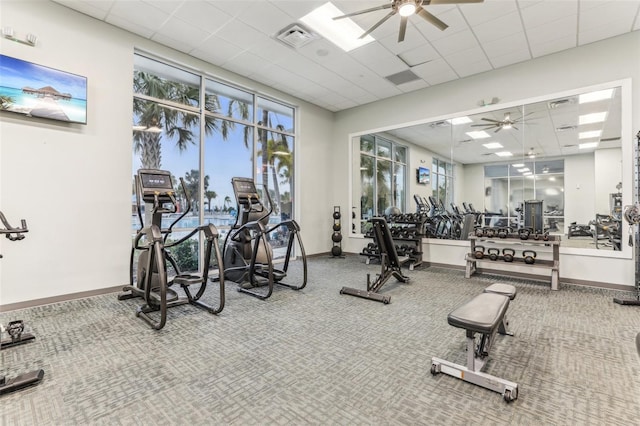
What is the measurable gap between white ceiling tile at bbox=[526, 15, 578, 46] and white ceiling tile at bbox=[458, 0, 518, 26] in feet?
2.19

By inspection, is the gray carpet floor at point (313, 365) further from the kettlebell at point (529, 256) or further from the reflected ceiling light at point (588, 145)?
the reflected ceiling light at point (588, 145)

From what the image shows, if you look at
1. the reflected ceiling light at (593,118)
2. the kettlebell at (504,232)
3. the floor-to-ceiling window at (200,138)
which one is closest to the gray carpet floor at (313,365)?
the kettlebell at (504,232)

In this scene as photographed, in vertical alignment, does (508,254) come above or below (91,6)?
below

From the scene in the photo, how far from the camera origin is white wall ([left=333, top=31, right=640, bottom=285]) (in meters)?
4.48

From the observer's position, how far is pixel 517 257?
5191mm

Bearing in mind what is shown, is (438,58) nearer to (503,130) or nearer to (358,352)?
(503,130)

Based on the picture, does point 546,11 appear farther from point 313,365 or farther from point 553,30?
point 313,365

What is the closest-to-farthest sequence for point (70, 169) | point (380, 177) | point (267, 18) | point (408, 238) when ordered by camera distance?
1. point (70, 169)
2. point (267, 18)
3. point (408, 238)
4. point (380, 177)

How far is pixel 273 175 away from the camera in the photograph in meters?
6.91

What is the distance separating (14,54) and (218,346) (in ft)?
14.1

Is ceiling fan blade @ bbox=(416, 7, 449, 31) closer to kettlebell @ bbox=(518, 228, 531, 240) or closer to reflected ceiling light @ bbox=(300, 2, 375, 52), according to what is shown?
reflected ceiling light @ bbox=(300, 2, 375, 52)

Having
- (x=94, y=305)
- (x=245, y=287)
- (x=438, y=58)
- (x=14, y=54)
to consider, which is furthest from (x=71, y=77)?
(x=438, y=58)

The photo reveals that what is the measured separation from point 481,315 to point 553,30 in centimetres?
482

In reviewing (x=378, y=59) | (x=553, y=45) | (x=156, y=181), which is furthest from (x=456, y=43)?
(x=156, y=181)
